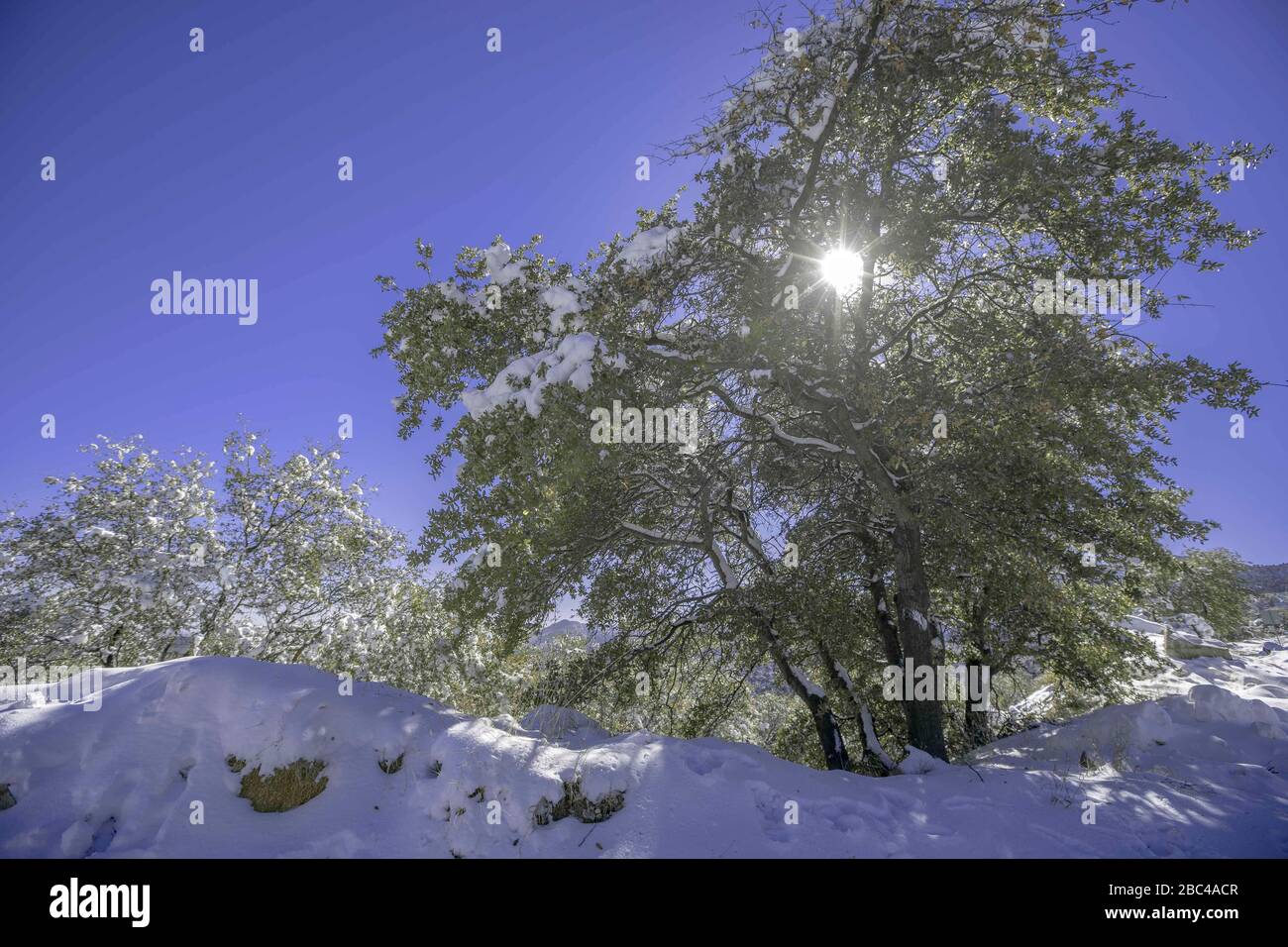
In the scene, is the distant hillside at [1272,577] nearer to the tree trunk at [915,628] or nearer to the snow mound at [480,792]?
the tree trunk at [915,628]

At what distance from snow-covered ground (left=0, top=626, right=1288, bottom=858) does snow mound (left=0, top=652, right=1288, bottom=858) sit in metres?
Answer: 0.02

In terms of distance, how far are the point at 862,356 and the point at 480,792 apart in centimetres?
781

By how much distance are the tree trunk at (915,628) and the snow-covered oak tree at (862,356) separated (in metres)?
0.05

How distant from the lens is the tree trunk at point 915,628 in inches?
313

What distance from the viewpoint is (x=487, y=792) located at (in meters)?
4.71

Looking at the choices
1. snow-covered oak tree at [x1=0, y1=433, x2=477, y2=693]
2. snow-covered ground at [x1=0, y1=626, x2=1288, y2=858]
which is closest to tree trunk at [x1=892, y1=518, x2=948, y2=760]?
snow-covered ground at [x1=0, y1=626, x2=1288, y2=858]

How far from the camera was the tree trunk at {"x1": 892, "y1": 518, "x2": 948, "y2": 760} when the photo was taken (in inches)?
313
